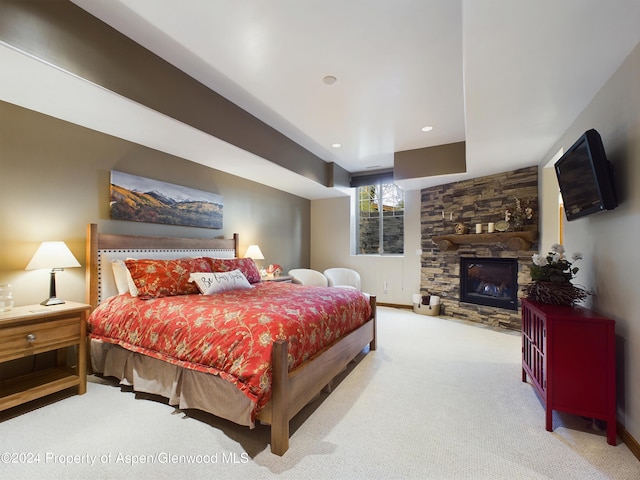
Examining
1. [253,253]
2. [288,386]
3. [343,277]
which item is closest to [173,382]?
[288,386]

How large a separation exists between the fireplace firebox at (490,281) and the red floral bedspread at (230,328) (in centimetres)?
298

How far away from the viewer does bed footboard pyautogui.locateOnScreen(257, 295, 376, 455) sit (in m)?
1.74


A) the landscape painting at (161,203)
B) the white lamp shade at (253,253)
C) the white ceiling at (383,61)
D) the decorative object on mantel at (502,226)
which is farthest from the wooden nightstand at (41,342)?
the decorative object on mantel at (502,226)

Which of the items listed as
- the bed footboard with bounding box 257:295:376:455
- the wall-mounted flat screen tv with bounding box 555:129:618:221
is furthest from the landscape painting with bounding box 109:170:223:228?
the wall-mounted flat screen tv with bounding box 555:129:618:221

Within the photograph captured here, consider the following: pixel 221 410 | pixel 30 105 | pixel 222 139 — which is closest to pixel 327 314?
pixel 221 410

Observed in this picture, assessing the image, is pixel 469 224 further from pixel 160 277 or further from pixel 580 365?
pixel 160 277

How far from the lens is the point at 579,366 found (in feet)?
6.41

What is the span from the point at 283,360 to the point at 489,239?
4059mm

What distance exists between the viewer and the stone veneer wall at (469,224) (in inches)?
173

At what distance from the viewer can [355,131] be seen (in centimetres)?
400

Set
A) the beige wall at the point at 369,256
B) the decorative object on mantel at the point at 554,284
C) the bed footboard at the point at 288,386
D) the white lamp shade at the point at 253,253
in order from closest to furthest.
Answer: the bed footboard at the point at 288,386
the decorative object on mantel at the point at 554,284
the white lamp shade at the point at 253,253
the beige wall at the point at 369,256

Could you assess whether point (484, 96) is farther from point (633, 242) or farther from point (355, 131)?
point (355, 131)

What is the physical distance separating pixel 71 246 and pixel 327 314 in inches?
95.3

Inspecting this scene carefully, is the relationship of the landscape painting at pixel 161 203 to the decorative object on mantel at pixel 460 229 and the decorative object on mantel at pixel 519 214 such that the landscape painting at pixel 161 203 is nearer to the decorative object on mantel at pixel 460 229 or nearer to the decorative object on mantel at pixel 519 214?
the decorative object on mantel at pixel 460 229
